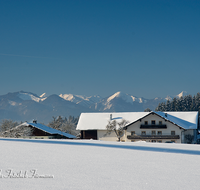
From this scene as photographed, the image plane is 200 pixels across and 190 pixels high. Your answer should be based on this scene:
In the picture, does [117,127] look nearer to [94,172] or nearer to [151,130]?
[151,130]

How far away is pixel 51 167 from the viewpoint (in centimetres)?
1015

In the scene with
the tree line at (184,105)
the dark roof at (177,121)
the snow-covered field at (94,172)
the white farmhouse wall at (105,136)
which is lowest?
the white farmhouse wall at (105,136)

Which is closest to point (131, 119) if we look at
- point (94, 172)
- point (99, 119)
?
point (99, 119)

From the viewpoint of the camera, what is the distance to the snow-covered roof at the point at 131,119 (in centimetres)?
6489

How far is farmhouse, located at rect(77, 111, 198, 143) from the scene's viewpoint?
6253 centimetres

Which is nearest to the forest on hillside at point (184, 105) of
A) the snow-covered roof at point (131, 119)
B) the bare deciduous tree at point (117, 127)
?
the snow-covered roof at point (131, 119)

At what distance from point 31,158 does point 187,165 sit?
643 centimetres

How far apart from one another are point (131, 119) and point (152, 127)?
724 centimetres

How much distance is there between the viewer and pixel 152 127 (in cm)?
6419

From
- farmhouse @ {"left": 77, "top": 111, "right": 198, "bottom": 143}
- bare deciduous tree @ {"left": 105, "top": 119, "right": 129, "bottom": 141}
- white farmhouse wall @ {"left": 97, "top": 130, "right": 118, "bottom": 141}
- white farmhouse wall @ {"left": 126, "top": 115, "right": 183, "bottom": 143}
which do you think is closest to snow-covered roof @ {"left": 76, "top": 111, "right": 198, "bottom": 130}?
farmhouse @ {"left": 77, "top": 111, "right": 198, "bottom": 143}

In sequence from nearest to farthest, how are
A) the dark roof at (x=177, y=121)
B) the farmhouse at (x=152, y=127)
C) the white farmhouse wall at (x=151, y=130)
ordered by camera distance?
the dark roof at (x=177, y=121)
the farmhouse at (x=152, y=127)
the white farmhouse wall at (x=151, y=130)

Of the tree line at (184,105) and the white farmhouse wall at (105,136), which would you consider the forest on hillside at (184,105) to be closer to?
the tree line at (184,105)

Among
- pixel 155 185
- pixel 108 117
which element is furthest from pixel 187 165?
pixel 108 117

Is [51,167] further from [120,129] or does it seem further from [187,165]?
[120,129]
